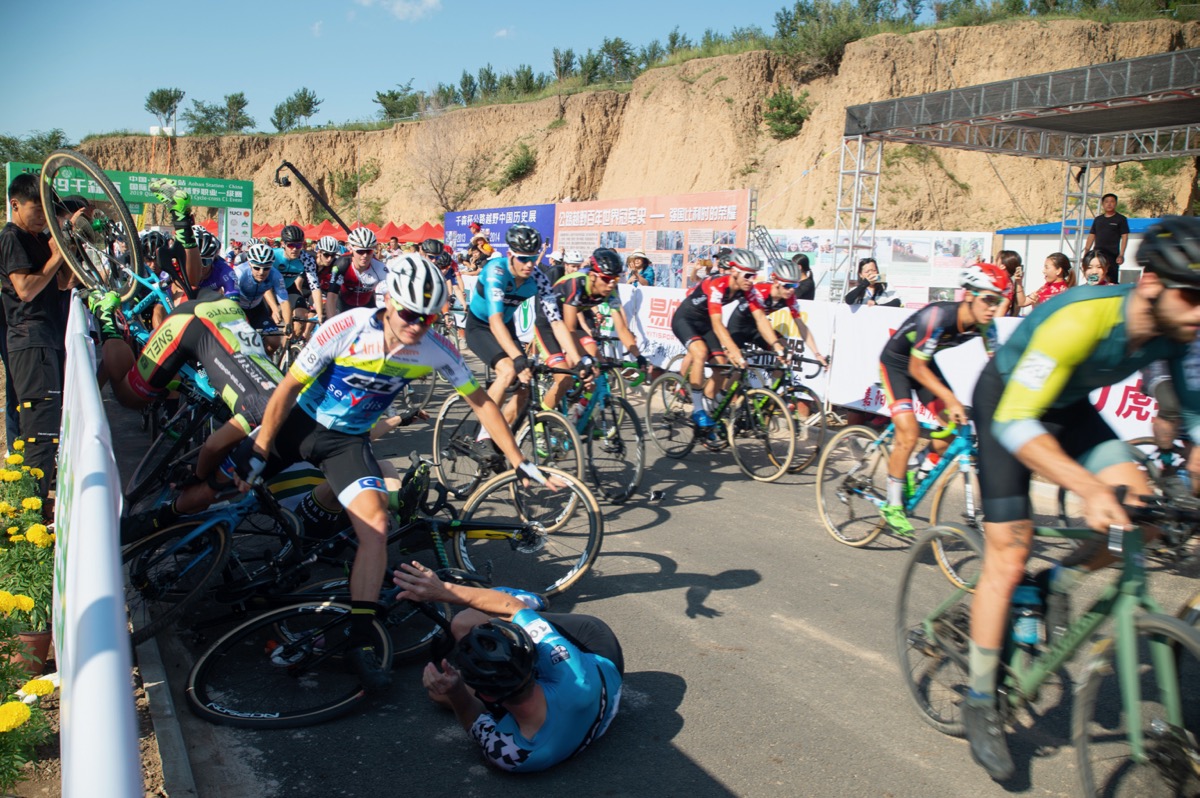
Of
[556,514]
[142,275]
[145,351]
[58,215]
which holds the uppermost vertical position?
[58,215]

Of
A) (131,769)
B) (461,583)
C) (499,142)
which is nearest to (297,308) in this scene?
(461,583)

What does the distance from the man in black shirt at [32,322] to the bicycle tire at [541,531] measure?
297cm

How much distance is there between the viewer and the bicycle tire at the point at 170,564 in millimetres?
4387

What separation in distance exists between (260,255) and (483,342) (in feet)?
13.1

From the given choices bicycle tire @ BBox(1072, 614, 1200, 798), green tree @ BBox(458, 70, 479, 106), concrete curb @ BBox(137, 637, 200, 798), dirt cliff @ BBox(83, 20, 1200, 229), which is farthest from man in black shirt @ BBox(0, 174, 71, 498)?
green tree @ BBox(458, 70, 479, 106)

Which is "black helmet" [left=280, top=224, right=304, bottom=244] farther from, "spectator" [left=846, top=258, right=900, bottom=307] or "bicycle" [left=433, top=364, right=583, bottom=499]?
"spectator" [left=846, top=258, right=900, bottom=307]

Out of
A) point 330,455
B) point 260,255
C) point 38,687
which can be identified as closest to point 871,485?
point 330,455

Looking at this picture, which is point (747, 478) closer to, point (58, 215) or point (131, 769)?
point (58, 215)

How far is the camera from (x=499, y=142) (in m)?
52.2

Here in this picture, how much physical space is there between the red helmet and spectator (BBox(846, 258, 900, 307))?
843 centimetres

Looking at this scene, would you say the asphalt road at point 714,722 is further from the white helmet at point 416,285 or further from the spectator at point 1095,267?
the spectator at point 1095,267

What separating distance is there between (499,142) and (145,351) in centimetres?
4928

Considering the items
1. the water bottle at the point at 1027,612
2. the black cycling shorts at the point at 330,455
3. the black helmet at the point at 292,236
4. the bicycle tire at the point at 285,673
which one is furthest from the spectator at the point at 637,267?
the water bottle at the point at 1027,612

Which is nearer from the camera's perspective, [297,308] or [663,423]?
[663,423]
